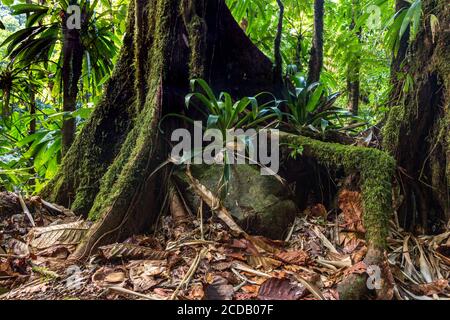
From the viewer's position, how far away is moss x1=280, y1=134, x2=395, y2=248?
1643 millimetres

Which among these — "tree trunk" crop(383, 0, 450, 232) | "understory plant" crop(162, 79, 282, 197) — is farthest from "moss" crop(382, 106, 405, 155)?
"understory plant" crop(162, 79, 282, 197)

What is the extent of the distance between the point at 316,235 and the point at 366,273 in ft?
1.70

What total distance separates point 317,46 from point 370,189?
5.86ft

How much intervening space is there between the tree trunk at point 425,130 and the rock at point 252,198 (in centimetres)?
72

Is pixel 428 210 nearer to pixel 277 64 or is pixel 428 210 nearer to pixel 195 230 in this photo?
pixel 195 230

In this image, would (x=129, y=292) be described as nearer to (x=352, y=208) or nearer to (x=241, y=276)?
(x=241, y=276)

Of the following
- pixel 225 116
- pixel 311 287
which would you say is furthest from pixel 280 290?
pixel 225 116

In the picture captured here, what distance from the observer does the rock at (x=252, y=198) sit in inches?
76.6

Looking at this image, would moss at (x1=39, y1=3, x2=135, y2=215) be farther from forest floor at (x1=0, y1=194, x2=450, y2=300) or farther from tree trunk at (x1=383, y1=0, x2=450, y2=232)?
tree trunk at (x1=383, y1=0, x2=450, y2=232)

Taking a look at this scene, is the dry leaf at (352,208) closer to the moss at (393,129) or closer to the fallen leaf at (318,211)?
the fallen leaf at (318,211)

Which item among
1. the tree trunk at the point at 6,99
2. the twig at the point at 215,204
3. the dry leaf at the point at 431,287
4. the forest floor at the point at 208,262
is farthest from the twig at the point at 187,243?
the tree trunk at the point at 6,99

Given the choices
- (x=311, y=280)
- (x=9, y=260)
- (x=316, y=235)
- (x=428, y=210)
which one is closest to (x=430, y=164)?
(x=428, y=210)

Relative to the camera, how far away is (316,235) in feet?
6.37

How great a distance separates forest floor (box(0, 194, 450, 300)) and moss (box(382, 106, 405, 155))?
0.46 meters
